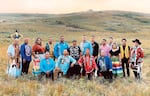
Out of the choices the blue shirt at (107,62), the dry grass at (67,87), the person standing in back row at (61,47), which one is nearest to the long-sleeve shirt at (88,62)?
the blue shirt at (107,62)

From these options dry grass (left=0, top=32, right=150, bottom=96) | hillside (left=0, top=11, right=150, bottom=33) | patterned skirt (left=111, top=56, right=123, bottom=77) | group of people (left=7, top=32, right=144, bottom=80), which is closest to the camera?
dry grass (left=0, top=32, right=150, bottom=96)

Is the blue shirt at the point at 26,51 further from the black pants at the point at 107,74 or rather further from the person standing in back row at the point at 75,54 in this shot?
the black pants at the point at 107,74

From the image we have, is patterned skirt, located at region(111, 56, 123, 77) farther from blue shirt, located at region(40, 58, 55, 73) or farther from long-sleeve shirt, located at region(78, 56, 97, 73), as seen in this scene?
blue shirt, located at region(40, 58, 55, 73)

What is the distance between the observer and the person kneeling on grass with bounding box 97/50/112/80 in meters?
13.2

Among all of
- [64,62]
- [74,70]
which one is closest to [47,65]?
[64,62]

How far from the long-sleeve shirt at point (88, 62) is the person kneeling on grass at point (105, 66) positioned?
25 centimetres

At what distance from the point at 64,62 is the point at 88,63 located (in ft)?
2.73

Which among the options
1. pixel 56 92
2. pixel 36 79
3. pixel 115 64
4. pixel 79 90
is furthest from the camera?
pixel 115 64

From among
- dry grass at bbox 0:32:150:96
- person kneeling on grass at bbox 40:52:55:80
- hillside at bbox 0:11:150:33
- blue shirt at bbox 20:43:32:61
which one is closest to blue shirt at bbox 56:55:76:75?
person kneeling on grass at bbox 40:52:55:80

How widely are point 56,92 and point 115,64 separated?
3.67 metres

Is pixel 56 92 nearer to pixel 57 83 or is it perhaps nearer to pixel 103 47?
pixel 57 83

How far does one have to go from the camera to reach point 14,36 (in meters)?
13.2

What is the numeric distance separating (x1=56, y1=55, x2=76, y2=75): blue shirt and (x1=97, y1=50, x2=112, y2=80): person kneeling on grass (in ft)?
3.07

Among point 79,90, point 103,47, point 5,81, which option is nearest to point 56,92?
point 79,90
